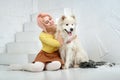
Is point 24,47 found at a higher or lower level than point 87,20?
lower

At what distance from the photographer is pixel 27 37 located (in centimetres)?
287

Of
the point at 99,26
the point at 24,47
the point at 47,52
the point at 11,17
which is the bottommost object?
the point at 47,52

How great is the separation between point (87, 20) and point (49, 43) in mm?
860

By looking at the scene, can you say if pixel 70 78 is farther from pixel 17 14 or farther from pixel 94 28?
pixel 17 14

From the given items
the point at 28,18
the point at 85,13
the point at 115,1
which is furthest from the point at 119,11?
the point at 28,18

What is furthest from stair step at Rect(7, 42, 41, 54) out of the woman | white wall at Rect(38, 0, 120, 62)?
the woman

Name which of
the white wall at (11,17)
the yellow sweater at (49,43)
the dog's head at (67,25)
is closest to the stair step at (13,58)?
the white wall at (11,17)

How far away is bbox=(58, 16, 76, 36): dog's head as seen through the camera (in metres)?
1.94

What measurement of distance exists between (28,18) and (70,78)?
6.60 feet

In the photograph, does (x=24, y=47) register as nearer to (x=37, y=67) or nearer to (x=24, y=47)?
(x=24, y=47)

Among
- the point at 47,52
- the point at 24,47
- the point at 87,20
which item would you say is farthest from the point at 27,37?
the point at 47,52

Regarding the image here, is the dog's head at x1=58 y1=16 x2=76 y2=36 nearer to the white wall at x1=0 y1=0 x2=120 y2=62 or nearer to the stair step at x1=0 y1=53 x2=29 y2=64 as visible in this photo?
the white wall at x1=0 y1=0 x2=120 y2=62

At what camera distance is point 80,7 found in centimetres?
271

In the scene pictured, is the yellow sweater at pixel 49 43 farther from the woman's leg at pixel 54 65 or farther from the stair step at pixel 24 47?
the stair step at pixel 24 47
